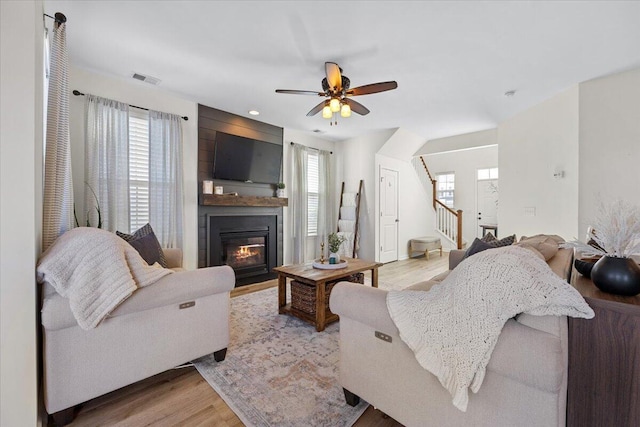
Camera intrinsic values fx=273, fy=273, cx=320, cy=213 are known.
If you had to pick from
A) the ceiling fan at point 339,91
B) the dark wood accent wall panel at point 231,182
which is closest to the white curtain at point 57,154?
the ceiling fan at point 339,91

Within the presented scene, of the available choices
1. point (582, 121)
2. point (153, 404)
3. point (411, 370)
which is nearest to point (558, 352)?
point (411, 370)

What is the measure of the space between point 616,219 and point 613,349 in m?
0.52

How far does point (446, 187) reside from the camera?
802cm

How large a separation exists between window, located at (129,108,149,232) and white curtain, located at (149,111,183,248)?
0.06m

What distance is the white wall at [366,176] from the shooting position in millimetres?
5332

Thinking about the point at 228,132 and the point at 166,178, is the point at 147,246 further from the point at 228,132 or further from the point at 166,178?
the point at 228,132

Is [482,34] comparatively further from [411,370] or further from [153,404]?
[153,404]

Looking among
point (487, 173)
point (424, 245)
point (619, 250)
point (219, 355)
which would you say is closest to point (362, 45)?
point (619, 250)

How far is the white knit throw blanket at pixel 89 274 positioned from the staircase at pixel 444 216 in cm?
652

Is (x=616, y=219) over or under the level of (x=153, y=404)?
Result: over

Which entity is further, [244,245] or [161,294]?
[244,245]

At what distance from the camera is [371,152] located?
210 inches

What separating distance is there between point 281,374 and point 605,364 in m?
1.65

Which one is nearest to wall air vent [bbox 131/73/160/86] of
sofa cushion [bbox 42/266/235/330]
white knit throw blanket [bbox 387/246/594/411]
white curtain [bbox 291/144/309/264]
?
white curtain [bbox 291/144/309/264]
